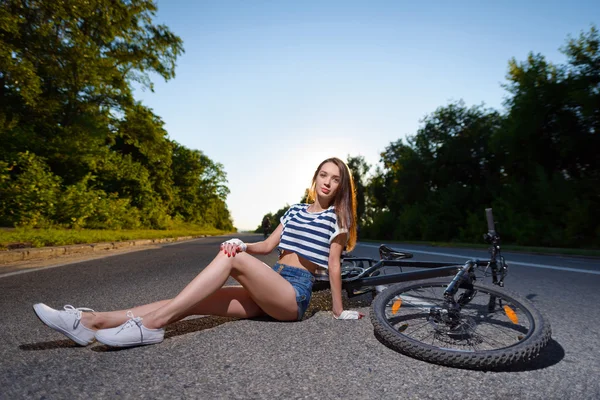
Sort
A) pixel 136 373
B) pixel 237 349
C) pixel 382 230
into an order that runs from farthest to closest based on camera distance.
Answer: pixel 382 230 < pixel 237 349 < pixel 136 373

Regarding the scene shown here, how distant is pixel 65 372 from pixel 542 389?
2.50 metres

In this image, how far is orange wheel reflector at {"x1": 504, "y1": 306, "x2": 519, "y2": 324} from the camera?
2.75 meters

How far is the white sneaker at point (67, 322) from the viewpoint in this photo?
2.47 meters

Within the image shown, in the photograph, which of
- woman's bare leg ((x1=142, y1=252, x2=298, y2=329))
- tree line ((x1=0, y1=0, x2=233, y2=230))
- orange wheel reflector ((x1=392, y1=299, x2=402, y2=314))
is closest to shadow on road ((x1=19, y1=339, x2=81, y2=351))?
woman's bare leg ((x1=142, y1=252, x2=298, y2=329))

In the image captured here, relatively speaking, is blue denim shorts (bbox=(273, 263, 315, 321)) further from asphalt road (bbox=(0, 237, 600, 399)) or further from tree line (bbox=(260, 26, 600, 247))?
tree line (bbox=(260, 26, 600, 247))

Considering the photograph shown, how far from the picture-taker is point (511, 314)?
9.27 feet

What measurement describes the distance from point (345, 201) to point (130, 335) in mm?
1858

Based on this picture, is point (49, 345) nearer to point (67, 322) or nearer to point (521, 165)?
point (67, 322)

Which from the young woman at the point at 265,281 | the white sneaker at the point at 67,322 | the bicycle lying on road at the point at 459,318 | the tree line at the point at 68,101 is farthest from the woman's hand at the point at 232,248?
the tree line at the point at 68,101

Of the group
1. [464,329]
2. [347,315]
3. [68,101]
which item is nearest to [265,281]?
[347,315]

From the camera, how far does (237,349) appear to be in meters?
2.61

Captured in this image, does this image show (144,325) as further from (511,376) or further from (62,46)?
(62,46)

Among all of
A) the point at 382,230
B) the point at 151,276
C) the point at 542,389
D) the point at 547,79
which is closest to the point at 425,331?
the point at 542,389

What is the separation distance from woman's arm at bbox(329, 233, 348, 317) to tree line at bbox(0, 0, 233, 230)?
12709 millimetres
